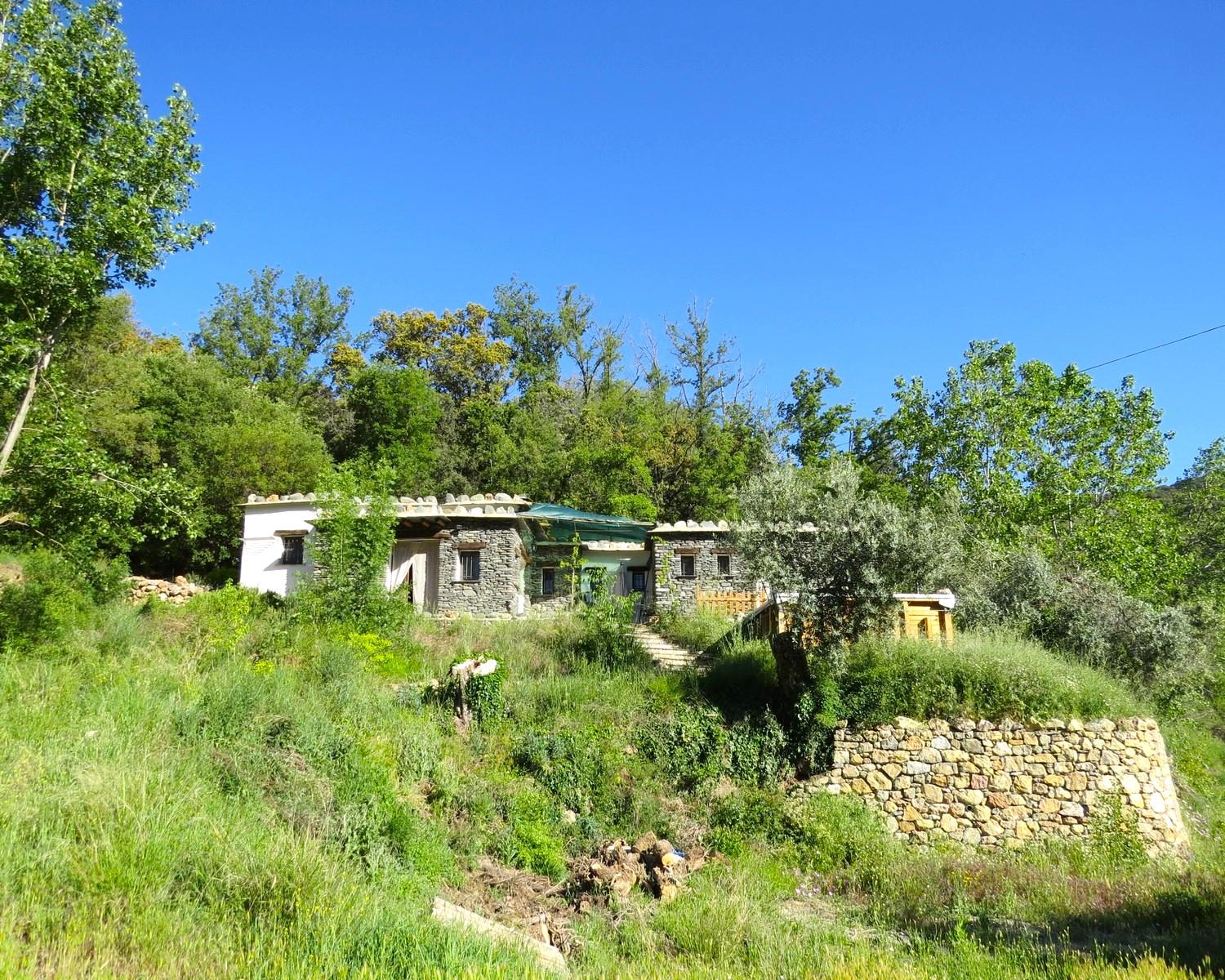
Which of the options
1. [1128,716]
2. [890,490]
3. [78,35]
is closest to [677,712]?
[1128,716]

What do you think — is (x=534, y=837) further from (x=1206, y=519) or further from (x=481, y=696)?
(x=1206, y=519)

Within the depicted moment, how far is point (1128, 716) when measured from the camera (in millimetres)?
12539


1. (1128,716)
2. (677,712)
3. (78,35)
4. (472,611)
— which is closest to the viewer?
(78,35)

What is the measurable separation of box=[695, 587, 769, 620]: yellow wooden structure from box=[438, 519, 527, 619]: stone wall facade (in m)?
5.53

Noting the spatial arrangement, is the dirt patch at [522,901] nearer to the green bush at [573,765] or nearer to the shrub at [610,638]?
the green bush at [573,765]

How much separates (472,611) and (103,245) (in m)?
13.8

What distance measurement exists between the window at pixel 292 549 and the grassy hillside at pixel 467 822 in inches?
267

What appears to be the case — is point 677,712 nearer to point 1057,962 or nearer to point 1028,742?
point 1028,742

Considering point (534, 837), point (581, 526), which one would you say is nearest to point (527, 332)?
point (581, 526)

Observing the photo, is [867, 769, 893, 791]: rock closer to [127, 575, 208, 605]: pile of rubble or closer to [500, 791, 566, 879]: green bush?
[500, 791, 566, 879]: green bush

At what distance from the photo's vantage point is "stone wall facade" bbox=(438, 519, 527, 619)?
23.0 m

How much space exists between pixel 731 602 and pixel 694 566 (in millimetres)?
1691

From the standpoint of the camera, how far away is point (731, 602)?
23281mm

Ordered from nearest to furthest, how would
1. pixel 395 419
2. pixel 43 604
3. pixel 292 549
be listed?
pixel 43 604 < pixel 292 549 < pixel 395 419
